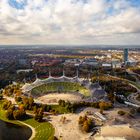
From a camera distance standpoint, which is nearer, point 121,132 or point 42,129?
point 121,132

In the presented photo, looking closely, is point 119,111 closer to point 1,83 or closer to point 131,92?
point 131,92

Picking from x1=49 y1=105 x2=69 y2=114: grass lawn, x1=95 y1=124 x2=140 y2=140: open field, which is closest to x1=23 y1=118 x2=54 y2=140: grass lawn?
x1=49 y1=105 x2=69 y2=114: grass lawn

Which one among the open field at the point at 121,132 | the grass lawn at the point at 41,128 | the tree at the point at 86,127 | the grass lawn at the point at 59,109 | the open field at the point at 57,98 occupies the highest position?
the open field at the point at 121,132

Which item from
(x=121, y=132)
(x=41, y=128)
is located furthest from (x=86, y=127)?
(x=41, y=128)

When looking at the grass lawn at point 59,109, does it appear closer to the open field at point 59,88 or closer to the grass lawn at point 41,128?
the grass lawn at point 41,128

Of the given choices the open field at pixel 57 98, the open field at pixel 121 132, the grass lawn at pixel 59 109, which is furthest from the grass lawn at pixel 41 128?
the open field at pixel 57 98

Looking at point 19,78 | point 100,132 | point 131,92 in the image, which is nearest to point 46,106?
point 100,132

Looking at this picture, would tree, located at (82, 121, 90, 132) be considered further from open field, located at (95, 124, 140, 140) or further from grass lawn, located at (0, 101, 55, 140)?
grass lawn, located at (0, 101, 55, 140)

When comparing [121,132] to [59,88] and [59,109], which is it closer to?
[59,109]

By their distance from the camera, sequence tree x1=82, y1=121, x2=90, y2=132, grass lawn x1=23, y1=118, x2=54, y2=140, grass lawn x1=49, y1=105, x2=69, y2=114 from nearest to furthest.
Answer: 1. grass lawn x1=23, y1=118, x2=54, y2=140
2. tree x1=82, y1=121, x2=90, y2=132
3. grass lawn x1=49, y1=105, x2=69, y2=114
